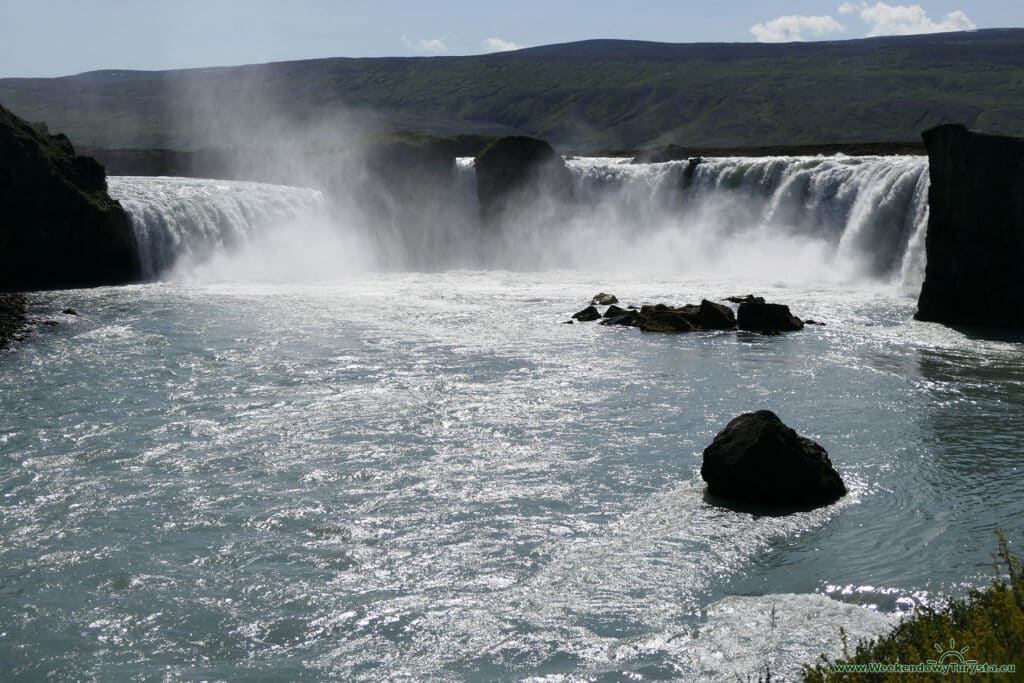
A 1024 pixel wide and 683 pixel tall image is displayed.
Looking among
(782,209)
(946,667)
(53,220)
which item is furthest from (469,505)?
(782,209)

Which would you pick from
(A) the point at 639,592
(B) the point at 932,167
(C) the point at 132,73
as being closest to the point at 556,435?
(A) the point at 639,592

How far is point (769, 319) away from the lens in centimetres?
2494

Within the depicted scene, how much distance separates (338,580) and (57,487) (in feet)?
16.5

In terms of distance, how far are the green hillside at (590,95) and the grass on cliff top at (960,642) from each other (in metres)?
69.1

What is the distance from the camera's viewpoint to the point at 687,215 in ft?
137

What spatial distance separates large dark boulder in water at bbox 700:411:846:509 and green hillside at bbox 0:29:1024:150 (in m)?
63.8

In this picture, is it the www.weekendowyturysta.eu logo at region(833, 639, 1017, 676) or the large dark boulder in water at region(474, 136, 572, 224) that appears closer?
the www.weekendowyturysta.eu logo at region(833, 639, 1017, 676)

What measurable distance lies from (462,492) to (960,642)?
7.67 metres

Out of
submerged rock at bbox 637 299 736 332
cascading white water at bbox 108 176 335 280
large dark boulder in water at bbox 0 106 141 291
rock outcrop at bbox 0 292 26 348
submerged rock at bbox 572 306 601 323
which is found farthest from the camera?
cascading white water at bbox 108 176 335 280

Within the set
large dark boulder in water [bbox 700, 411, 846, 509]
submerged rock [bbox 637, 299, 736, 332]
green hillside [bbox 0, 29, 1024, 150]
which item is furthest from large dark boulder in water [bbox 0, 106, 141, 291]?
green hillside [bbox 0, 29, 1024, 150]

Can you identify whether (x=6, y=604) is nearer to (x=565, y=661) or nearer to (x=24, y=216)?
(x=565, y=661)

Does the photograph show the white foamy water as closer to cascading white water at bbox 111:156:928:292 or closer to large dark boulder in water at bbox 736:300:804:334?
large dark boulder in water at bbox 736:300:804:334

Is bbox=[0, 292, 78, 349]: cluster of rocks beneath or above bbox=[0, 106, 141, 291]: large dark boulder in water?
beneath

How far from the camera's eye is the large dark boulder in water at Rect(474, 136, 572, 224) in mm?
45906
